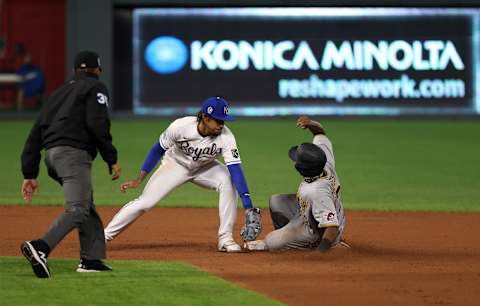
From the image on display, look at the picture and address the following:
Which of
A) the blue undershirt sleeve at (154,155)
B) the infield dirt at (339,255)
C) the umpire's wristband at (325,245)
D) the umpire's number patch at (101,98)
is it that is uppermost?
the umpire's number patch at (101,98)

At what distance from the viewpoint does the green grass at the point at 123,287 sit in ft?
25.5

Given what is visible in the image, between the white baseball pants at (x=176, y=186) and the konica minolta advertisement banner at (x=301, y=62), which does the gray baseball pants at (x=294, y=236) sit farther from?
the konica minolta advertisement banner at (x=301, y=62)

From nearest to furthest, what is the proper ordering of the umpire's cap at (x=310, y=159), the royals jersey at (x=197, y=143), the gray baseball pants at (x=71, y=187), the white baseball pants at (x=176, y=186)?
the gray baseball pants at (x=71, y=187), the umpire's cap at (x=310, y=159), the royals jersey at (x=197, y=143), the white baseball pants at (x=176, y=186)

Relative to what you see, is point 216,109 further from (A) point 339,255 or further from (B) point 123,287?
(B) point 123,287

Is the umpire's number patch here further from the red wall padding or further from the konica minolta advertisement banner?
the red wall padding

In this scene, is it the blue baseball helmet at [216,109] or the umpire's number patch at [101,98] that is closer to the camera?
the umpire's number patch at [101,98]

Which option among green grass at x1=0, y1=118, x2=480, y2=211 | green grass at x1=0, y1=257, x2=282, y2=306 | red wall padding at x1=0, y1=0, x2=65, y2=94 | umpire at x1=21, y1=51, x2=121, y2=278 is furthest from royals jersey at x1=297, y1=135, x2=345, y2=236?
red wall padding at x1=0, y1=0, x2=65, y2=94

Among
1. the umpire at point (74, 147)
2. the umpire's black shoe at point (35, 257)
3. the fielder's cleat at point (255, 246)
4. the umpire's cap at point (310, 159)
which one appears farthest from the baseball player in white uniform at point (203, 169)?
the umpire's black shoe at point (35, 257)

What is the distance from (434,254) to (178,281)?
2.79 m

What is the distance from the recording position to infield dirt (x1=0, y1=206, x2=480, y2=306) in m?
8.30

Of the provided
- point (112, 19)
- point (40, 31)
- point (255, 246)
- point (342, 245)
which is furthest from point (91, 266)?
point (40, 31)

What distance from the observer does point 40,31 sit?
32344 mm

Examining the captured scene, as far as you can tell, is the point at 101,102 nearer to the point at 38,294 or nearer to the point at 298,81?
the point at 38,294

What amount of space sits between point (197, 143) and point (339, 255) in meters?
1.60
